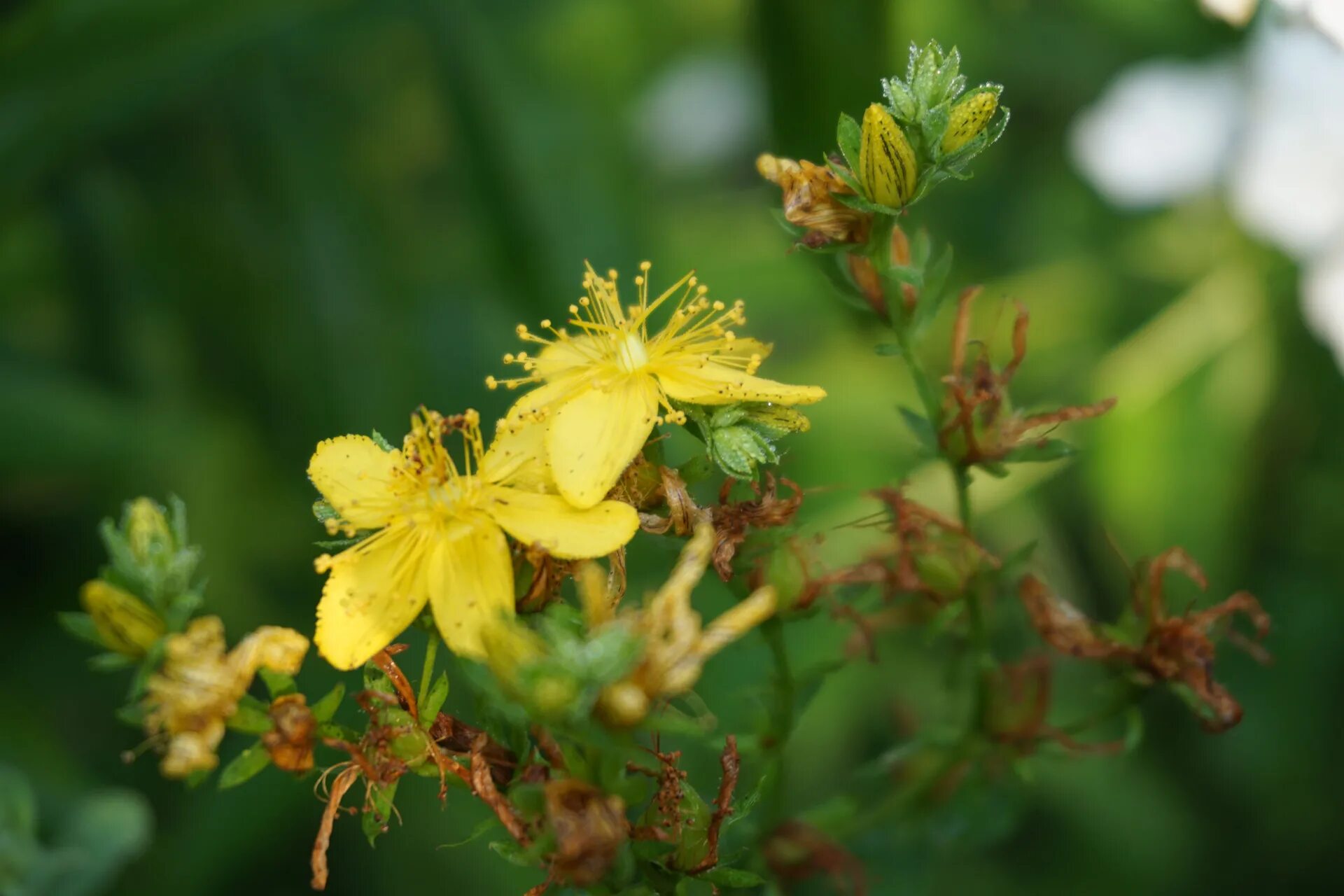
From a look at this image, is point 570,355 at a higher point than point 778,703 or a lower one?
higher

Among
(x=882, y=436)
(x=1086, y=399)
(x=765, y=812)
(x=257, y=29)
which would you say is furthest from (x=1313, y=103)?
(x=257, y=29)

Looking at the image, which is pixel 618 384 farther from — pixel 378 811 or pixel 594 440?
pixel 378 811

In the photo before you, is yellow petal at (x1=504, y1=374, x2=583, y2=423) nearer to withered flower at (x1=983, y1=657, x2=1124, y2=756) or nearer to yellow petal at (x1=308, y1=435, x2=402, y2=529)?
yellow petal at (x1=308, y1=435, x2=402, y2=529)

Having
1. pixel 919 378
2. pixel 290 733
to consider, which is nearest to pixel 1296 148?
pixel 919 378

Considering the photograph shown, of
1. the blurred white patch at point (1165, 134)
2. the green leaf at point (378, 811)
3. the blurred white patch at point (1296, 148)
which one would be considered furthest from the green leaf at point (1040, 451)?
the blurred white patch at point (1165, 134)

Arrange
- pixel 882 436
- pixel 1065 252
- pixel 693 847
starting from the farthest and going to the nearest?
pixel 1065 252, pixel 882 436, pixel 693 847

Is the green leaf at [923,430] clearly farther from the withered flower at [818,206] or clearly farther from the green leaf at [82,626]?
the green leaf at [82,626]

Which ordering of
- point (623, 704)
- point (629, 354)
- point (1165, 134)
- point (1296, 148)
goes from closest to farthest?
point (623, 704) < point (629, 354) < point (1296, 148) < point (1165, 134)

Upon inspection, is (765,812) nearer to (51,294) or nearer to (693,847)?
(693,847)
